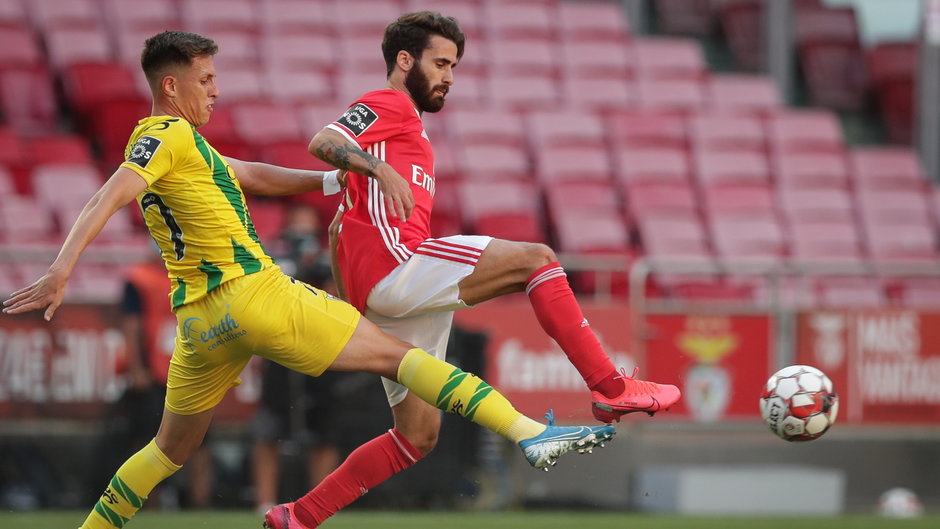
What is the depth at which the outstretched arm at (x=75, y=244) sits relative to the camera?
496 centimetres

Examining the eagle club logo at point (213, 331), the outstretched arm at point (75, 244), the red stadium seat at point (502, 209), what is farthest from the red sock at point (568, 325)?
the red stadium seat at point (502, 209)

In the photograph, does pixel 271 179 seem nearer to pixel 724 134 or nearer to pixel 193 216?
pixel 193 216

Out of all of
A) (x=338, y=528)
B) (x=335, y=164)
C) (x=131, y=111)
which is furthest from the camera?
(x=131, y=111)

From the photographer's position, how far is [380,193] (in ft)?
18.8

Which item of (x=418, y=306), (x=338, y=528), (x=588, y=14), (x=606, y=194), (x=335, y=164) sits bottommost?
(x=338, y=528)

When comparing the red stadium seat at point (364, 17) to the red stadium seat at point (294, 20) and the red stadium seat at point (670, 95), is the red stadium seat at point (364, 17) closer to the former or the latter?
the red stadium seat at point (294, 20)

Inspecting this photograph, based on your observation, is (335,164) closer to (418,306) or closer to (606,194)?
(418,306)

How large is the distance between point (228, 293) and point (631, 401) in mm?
1656

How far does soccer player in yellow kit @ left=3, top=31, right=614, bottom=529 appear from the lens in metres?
5.44

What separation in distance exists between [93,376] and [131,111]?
3.64 meters

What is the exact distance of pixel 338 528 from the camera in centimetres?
852

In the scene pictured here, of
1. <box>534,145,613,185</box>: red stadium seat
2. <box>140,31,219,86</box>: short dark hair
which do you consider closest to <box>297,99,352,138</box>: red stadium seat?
<box>534,145,613,185</box>: red stadium seat

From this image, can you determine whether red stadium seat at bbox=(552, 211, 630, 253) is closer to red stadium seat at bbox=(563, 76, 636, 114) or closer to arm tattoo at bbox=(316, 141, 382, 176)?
red stadium seat at bbox=(563, 76, 636, 114)

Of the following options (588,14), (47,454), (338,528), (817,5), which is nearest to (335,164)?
(338,528)
